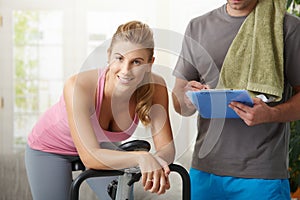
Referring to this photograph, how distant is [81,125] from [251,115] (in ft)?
1.60

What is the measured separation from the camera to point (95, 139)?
1.34 metres

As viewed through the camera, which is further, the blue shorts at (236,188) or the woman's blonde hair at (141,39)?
the blue shorts at (236,188)

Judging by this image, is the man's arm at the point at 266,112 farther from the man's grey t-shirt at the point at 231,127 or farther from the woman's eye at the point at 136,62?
the woman's eye at the point at 136,62

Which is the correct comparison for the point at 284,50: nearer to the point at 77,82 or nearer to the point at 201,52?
the point at 201,52

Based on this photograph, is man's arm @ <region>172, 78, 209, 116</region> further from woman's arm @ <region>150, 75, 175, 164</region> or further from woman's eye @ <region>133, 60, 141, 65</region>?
woman's eye @ <region>133, 60, 141, 65</region>

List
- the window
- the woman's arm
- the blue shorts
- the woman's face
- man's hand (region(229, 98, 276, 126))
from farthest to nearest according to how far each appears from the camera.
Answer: the window
the blue shorts
man's hand (region(229, 98, 276, 126))
the woman's arm
the woman's face

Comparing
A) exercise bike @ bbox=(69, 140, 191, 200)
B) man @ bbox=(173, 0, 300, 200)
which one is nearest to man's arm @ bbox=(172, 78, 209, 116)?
man @ bbox=(173, 0, 300, 200)

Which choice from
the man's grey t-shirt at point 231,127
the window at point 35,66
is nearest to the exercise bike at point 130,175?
the man's grey t-shirt at point 231,127

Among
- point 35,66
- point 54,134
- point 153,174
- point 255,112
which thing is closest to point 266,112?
point 255,112

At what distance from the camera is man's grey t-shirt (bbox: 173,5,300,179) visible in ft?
5.25

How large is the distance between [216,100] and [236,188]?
1.06 feet

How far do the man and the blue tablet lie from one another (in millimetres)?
43

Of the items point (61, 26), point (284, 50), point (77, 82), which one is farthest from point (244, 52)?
point (61, 26)

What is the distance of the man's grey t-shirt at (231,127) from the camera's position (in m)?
1.60
